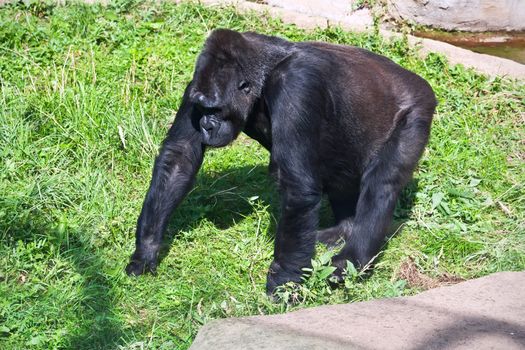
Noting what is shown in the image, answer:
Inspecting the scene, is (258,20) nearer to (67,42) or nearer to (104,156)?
(67,42)

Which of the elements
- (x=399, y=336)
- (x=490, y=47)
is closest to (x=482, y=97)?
(x=490, y=47)

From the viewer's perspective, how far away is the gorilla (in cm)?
488

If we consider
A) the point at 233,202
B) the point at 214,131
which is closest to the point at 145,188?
the point at 233,202

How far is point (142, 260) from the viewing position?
5.20 m

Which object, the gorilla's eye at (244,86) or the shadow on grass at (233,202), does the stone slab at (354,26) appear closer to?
the shadow on grass at (233,202)

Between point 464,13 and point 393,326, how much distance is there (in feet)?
20.0

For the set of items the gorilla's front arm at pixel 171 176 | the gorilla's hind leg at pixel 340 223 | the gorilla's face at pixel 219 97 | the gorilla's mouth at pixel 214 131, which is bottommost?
the gorilla's hind leg at pixel 340 223

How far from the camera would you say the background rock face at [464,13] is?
9.01 m

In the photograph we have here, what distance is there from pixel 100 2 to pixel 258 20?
61.6 inches

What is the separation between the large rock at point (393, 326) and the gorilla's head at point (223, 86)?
5.44ft

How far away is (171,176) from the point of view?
538 cm

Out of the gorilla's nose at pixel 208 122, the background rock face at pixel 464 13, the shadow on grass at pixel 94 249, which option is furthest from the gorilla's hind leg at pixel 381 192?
the background rock face at pixel 464 13

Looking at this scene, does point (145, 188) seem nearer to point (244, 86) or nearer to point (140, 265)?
point (140, 265)

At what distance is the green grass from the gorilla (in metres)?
0.26
